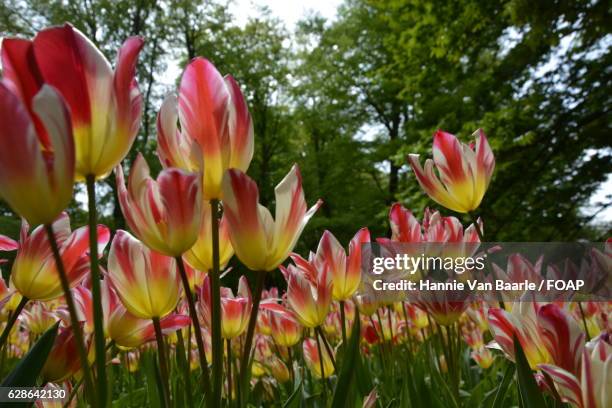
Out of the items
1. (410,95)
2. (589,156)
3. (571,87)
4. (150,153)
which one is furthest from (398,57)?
(150,153)

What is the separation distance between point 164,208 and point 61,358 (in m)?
0.36

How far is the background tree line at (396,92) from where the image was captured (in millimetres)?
6539

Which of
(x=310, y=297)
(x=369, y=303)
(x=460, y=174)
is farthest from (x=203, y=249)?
(x=369, y=303)

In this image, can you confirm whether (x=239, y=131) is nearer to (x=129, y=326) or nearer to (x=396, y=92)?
(x=129, y=326)

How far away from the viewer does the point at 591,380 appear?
16.0 inches

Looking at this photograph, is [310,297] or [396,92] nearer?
[310,297]

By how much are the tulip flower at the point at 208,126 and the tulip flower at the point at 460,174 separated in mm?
519

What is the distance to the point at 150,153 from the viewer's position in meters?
13.8

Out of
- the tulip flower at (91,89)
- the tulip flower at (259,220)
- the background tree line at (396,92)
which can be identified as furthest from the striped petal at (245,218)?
the background tree line at (396,92)

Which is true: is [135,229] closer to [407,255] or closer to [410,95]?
[407,255]

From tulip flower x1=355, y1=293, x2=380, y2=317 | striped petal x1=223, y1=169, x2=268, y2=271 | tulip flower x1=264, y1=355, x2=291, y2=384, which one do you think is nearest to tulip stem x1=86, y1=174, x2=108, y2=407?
striped petal x1=223, y1=169, x2=268, y2=271

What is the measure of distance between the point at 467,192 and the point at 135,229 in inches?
27.4

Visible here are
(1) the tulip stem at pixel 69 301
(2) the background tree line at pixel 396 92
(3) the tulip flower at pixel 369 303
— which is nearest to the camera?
(1) the tulip stem at pixel 69 301

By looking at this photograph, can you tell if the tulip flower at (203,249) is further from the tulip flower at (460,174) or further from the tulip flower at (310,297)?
the tulip flower at (460,174)
